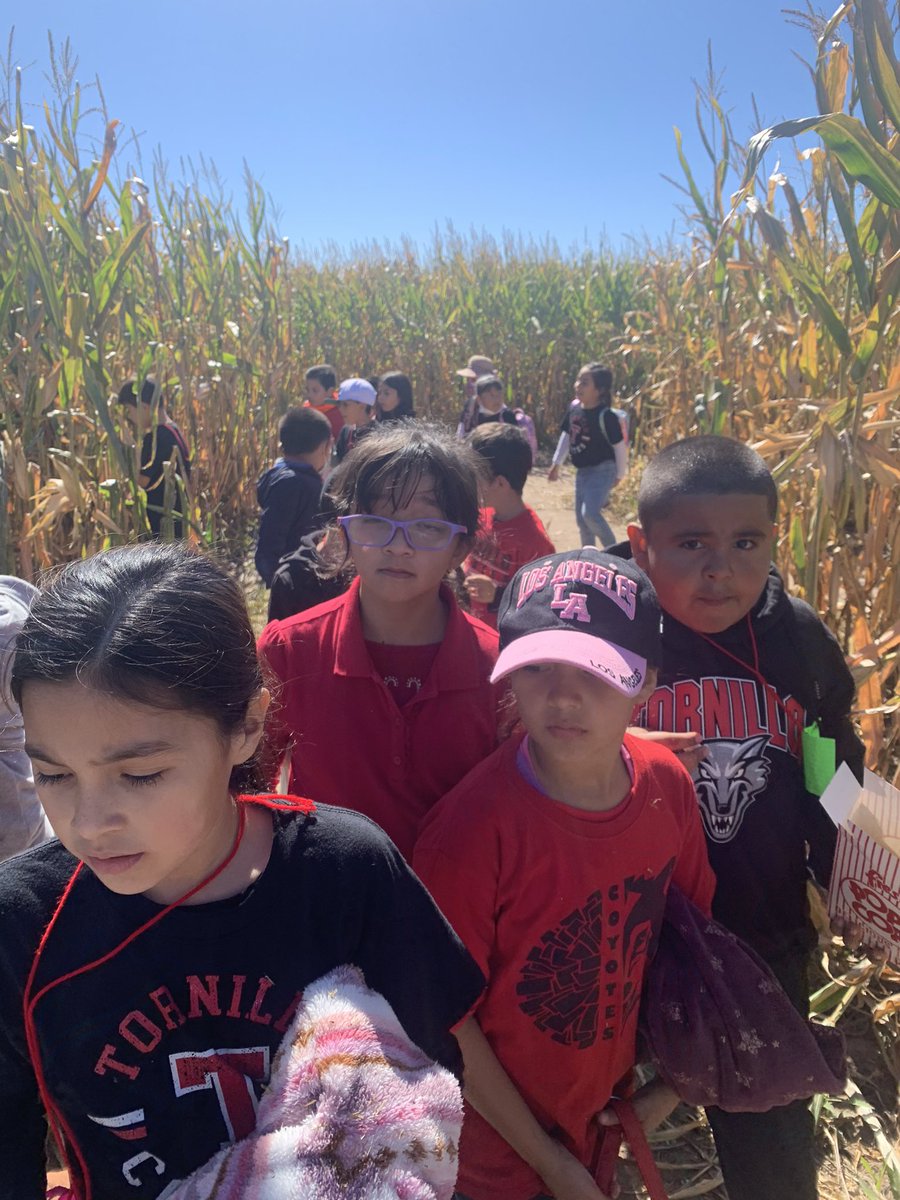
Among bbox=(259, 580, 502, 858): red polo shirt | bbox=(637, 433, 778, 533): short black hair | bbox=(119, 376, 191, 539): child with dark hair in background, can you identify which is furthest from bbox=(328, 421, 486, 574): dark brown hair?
bbox=(119, 376, 191, 539): child with dark hair in background

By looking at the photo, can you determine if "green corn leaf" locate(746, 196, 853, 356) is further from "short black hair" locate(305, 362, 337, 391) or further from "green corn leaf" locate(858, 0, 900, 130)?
"short black hair" locate(305, 362, 337, 391)

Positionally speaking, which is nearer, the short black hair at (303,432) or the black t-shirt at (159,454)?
the short black hair at (303,432)

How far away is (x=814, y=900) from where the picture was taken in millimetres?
1986

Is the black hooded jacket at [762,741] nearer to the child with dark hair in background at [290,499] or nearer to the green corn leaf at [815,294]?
the green corn leaf at [815,294]

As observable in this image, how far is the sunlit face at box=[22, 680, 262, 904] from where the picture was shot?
0.79m

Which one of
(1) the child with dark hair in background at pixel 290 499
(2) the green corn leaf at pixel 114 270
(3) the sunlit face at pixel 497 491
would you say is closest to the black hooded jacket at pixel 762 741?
(3) the sunlit face at pixel 497 491

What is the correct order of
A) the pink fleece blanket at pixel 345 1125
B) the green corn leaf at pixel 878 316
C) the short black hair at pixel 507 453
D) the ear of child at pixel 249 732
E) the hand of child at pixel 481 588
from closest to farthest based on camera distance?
the pink fleece blanket at pixel 345 1125 → the ear of child at pixel 249 732 → the green corn leaf at pixel 878 316 → the hand of child at pixel 481 588 → the short black hair at pixel 507 453

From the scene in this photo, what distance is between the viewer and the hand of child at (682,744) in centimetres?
137

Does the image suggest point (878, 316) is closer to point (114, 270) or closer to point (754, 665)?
point (754, 665)

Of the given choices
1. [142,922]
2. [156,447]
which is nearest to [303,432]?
[156,447]

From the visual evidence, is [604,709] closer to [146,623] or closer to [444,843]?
[444,843]

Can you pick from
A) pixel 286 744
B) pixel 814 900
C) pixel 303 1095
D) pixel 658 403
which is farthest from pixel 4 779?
pixel 658 403

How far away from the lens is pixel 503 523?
315cm

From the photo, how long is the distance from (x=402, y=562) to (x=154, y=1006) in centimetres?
84
